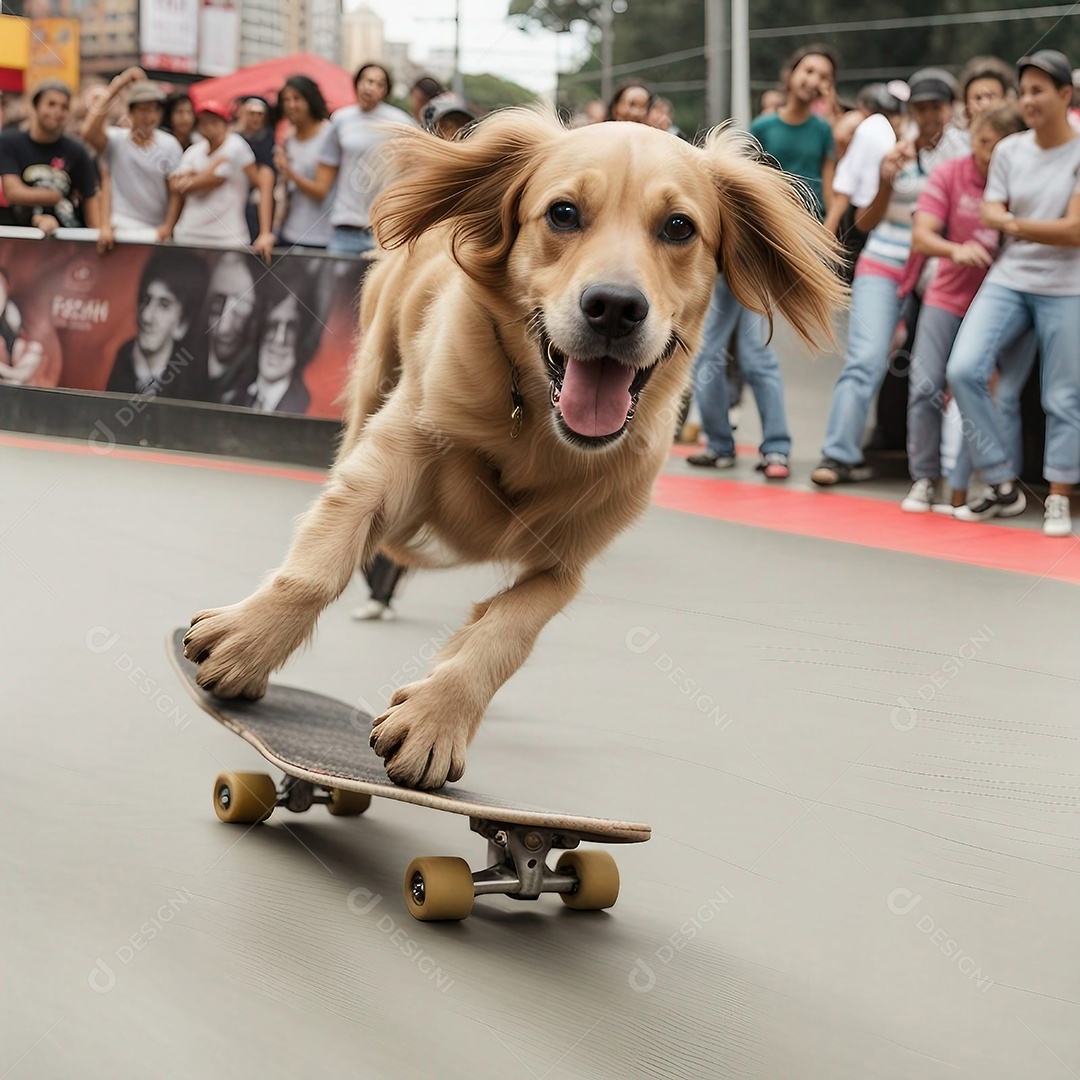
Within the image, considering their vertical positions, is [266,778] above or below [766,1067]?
above

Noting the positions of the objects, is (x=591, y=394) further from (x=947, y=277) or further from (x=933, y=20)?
(x=933, y=20)

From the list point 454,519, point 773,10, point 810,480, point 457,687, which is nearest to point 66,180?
point 810,480

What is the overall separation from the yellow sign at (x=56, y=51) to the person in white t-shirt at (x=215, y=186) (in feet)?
45.8

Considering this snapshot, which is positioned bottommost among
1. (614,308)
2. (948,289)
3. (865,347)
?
(614,308)

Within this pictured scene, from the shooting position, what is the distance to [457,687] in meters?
3.06

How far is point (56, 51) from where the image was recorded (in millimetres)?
24219

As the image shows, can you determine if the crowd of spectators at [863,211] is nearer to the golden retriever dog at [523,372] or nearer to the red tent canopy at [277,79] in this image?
the golden retriever dog at [523,372]

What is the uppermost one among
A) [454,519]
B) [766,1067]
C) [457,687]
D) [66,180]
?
[66,180]

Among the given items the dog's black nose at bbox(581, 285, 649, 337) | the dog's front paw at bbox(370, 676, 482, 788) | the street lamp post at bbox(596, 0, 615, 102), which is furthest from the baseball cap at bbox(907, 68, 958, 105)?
the street lamp post at bbox(596, 0, 615, 102)

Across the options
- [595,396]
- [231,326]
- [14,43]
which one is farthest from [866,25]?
[595,396]

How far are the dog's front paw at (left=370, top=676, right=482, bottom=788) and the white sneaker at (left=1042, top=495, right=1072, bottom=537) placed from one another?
5.49 metres

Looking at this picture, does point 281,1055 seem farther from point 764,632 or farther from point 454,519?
point 764,632

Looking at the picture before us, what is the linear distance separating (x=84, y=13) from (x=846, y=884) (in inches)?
1118

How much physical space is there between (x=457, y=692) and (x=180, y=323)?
7.61 metres
